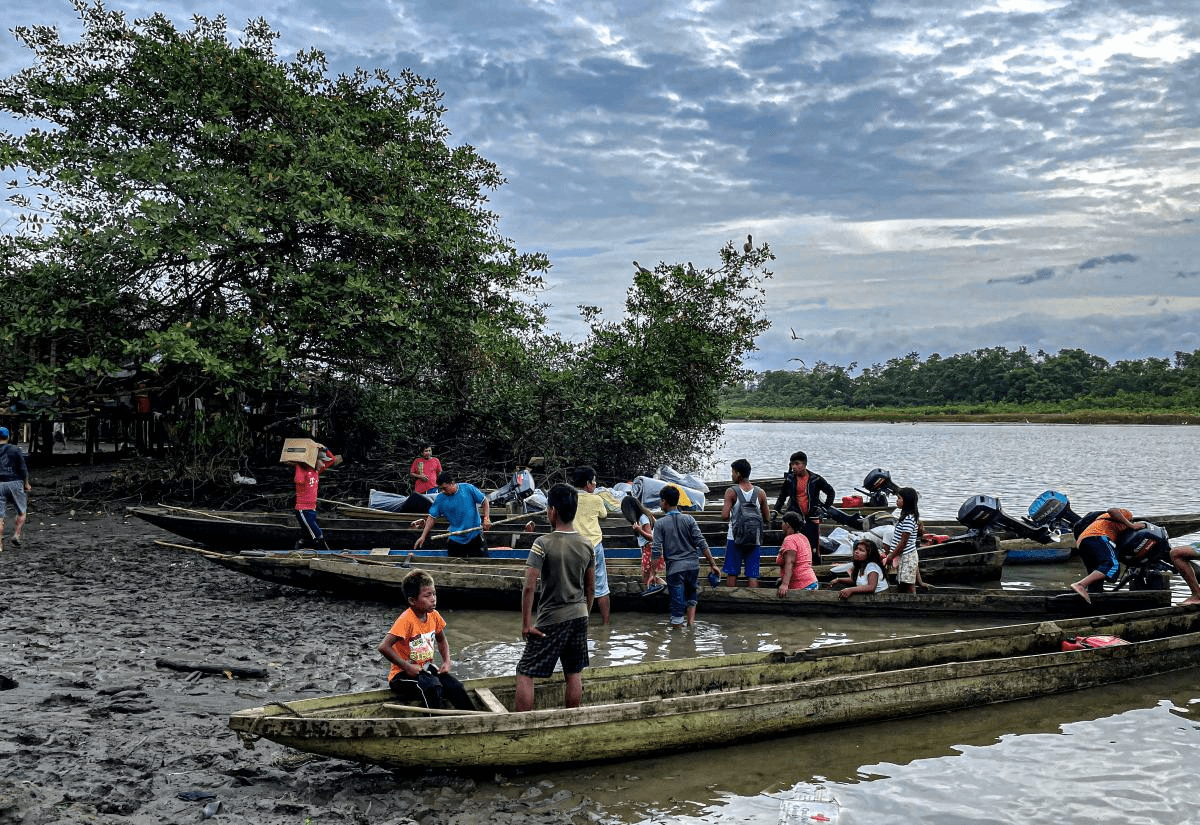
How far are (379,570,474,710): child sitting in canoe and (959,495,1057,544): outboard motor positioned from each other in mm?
9128

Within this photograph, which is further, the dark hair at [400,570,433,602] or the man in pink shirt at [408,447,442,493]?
the man in pink shirt at [408,447,442,493]

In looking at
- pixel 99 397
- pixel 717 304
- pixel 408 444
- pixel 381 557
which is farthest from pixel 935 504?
pixel 99 397

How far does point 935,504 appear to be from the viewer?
73.7ft

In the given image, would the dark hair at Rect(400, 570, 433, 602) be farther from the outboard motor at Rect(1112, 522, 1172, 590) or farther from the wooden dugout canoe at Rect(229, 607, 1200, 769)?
the outboard motor at Rect(1112, 522, 1172, 590)

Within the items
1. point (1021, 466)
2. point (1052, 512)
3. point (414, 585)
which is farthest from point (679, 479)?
point (1021, 466)

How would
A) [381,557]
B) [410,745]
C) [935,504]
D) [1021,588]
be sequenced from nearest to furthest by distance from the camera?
[410,745] < [381,557] < [1021,588] < [935,504]

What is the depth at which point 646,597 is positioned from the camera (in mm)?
9641

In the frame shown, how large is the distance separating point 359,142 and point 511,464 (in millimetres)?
7739

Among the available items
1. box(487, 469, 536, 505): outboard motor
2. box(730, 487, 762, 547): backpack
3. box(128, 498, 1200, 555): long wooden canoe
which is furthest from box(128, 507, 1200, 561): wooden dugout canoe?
box(487, 469, 536, 505): outboard motor

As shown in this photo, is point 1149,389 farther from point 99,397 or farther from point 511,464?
point 99,397

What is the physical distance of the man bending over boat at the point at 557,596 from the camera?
529 cm

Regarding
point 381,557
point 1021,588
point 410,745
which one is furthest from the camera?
point 1021,588

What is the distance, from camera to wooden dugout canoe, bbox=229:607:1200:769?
4879 millimetres

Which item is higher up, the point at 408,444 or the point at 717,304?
the point at 717,304
